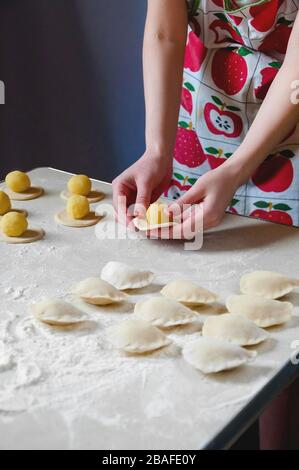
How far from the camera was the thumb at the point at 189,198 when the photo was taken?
53.0 inches

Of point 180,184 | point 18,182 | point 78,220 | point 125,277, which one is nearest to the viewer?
point 125,277

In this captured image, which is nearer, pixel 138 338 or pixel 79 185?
pixel 138 338

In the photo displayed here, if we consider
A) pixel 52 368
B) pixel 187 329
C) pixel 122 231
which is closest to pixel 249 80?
pixel 122 231

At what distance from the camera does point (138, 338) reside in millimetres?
1012

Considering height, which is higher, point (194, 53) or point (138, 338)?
point (194, 53)

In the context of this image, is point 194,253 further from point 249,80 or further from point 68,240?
point 249,80

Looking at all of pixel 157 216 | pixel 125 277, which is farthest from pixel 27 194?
pixel 125 277

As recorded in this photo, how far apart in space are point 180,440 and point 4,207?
0.77m

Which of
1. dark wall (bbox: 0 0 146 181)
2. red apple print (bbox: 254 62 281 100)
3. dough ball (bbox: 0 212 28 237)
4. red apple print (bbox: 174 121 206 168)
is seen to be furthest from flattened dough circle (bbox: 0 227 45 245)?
dark wall (bbox: 0 0 146 181)

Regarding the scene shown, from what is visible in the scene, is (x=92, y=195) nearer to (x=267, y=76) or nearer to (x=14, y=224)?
(x=14, y=224)

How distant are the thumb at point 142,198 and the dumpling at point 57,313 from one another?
13.4 inches

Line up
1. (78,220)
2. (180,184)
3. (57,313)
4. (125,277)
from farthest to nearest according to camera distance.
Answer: (180,184)
(78,220)
(125,277)
(57,313)

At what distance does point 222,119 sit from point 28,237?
57 cm

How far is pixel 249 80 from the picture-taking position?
1597 mm
